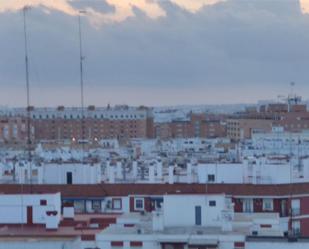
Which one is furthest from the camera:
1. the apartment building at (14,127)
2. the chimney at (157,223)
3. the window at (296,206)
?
the apartment building at (14,127)

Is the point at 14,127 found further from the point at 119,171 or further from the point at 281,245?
the point at 281,245

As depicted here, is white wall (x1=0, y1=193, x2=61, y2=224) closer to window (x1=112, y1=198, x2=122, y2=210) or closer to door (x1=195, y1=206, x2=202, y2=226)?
door (x1=195, y1=206, x2=202, y2=226)

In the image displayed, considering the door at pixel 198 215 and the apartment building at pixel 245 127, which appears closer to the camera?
the door at pixel 198 215

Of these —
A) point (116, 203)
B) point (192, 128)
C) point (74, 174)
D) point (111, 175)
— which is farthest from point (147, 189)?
point (192, 128)

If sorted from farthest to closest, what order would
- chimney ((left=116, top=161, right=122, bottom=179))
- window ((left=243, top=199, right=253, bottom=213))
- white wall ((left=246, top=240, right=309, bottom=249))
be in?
1. chimney ((left=116, top=161, right=122, bottom=179))
2. window ((left=243, top=199, right=253, bottom=213))
3. white wall ((left=246, top=240, right=309, bottom=249))

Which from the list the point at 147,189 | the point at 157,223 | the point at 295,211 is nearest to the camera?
the point at 157,223

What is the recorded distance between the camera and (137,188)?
22406 mm

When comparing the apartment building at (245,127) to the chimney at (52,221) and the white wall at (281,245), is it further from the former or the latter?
the white wall at (281,245)

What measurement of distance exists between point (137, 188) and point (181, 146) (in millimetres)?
35042

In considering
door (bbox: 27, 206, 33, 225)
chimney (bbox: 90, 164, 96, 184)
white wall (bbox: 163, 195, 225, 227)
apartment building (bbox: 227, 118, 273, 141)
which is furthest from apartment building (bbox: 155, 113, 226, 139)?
white wall (bbox: 163, 195, 225, 227)

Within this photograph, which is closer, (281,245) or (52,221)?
(281,245)

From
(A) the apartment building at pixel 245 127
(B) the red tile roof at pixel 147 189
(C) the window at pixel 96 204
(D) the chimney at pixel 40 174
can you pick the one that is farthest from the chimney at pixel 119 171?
Result: (A) the apartment building at pixel 245 127

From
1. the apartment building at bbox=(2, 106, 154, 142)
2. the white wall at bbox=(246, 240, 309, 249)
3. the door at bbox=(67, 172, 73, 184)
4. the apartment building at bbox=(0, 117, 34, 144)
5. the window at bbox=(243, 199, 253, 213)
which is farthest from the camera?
the apartment building at bbox=(2, 106, 154, 142)

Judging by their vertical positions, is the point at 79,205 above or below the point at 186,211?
below
